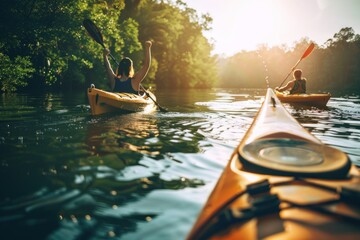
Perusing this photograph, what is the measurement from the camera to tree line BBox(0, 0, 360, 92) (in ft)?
48.1

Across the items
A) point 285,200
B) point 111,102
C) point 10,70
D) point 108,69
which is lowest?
point 111,102

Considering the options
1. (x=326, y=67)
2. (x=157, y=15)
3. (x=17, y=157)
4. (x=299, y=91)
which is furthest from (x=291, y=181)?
(x=326, y=67)

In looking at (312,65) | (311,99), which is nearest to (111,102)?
(311,99)

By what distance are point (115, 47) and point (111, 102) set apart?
48.1 feet

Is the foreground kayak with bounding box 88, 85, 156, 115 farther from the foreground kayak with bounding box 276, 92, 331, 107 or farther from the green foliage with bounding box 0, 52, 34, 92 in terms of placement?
the green foliage with bounding box 0, 52, 34, 92

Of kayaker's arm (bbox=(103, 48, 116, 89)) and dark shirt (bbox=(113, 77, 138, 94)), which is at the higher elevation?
kayaker's arm (bbox=(103, 48, 116, 89))

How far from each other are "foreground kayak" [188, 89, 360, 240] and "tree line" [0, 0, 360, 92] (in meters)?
15.2

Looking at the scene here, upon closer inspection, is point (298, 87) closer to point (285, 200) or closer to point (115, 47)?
point (285, 200)

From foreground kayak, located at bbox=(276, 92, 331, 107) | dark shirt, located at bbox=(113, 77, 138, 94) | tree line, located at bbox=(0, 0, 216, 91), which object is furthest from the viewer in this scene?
tree line, located at bbox=(0, 0, 216, 91)

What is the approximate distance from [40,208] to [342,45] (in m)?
74.4

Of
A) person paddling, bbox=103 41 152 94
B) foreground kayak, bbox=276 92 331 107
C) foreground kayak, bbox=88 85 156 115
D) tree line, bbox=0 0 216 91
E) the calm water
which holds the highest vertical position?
tree line, bbox=0 0 216 91

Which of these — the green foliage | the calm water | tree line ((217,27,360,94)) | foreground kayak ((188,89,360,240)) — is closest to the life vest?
the calm water

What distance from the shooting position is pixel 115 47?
2034cm

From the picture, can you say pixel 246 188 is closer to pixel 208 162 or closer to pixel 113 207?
pixel 113 207
